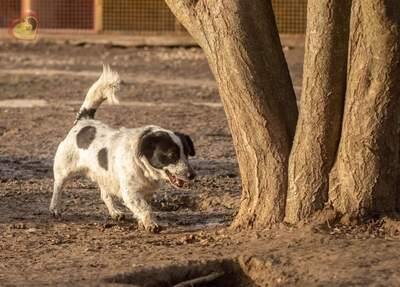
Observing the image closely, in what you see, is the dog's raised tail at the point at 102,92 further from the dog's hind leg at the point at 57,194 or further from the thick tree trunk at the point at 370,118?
the thick tree trunk at the point at 370,118

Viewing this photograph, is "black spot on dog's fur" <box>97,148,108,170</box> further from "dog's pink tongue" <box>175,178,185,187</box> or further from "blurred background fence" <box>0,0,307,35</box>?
"blurred background fence" <box>0,0,307,35</box>

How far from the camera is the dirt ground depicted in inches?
294

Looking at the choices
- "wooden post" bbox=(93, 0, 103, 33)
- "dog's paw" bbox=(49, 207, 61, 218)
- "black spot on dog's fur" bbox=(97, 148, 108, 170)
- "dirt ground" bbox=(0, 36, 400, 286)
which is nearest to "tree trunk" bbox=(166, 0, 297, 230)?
"dirt ground" bbox=(0, 36, 400, 286)

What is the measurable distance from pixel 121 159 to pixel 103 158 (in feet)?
0.99

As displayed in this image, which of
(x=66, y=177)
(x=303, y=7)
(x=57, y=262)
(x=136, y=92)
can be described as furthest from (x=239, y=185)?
(x=303, y=7)

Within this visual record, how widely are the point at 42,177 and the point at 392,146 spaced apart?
4.20 metres

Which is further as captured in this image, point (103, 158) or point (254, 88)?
point (103, 158)

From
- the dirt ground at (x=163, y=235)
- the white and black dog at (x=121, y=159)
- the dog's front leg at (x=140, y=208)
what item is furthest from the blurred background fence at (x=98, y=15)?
the dog's front leg at (x=140, y=208)

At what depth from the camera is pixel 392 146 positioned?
811 cm

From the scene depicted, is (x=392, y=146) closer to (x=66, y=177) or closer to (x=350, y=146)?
(x=350, y=146)

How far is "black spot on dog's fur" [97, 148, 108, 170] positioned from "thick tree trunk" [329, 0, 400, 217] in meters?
1.90

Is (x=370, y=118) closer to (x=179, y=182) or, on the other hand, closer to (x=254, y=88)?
(x=254, y=88)

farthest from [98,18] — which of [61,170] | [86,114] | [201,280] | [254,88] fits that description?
[201,280]

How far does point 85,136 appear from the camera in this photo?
9.67 meters
